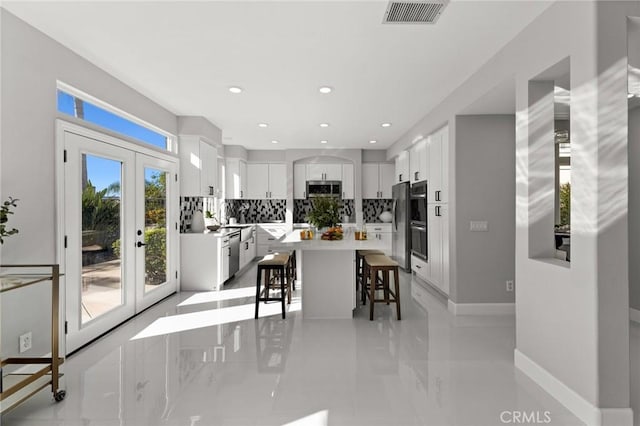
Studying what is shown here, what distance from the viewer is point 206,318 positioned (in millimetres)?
4105

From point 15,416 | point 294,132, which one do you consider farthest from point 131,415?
point 294,132

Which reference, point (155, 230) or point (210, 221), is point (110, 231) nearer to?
point (155, 230)

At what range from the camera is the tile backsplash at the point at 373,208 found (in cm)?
870

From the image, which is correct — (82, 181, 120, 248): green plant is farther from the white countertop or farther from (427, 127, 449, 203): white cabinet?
(427, 127, 449, 203): white cabinet

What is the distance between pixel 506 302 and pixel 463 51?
2795 mm

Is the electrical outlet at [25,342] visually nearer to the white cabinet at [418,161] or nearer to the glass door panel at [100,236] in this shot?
the glass door panel at [100,236]

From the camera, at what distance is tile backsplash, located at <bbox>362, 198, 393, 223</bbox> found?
8.70 meters

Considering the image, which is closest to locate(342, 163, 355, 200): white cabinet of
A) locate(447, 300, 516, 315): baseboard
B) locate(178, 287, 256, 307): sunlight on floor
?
locate(178, 287, 256, 307): sunlight on floor

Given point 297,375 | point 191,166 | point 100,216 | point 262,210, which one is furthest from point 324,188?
point 297,375

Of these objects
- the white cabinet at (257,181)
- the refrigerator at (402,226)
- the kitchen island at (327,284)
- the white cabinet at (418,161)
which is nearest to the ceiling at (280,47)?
the white cabinet at (418,161)

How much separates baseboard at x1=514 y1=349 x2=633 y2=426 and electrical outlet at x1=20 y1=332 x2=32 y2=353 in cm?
363

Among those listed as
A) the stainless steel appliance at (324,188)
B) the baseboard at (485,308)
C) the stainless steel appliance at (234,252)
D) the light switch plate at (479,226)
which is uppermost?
the stainless steel appliance at (324,188)

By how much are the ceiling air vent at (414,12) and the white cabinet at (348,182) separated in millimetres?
5802

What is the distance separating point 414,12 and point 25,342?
3567 millimetres
